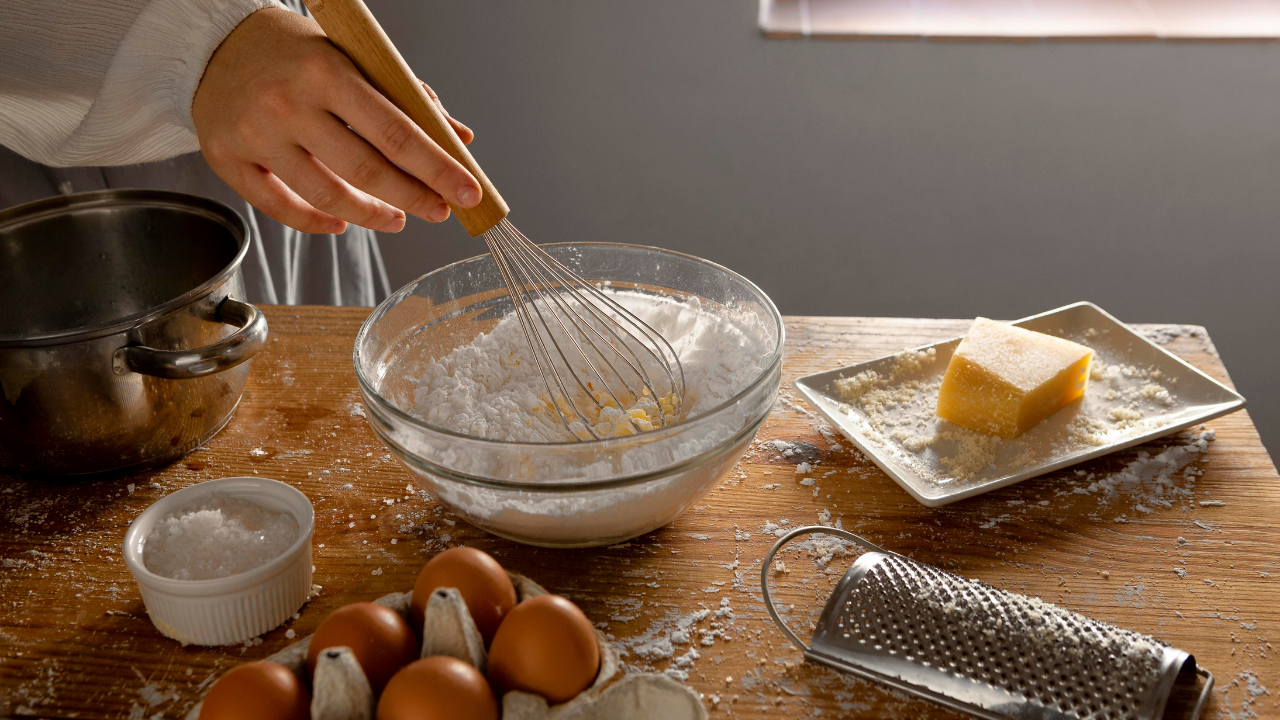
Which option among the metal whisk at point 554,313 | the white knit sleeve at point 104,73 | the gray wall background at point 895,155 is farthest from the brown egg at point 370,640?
the gray wall background at point 895,155

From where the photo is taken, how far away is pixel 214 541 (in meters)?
0.72

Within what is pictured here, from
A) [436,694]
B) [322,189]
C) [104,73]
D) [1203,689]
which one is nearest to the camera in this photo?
[436,694]

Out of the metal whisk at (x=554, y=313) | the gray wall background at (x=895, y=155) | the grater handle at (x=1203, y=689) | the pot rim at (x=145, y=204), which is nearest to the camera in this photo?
the grater handle at (x=1203, y=689)

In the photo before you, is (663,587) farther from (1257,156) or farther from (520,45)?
(1257,156)

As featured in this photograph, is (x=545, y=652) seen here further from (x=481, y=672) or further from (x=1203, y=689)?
(x=1203, y=689)

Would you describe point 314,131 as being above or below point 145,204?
above

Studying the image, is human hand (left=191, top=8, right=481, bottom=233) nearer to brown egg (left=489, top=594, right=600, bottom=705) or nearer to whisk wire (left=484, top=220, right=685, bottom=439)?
whisk wire (left=484, top=220, right=685, bottom=439)

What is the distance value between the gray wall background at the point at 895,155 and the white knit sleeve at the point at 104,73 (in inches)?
48.3

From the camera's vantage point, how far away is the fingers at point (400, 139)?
0.74 meters

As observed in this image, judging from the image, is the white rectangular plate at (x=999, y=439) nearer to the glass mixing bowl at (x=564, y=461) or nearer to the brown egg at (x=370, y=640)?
the glass mixing bowl at (x=564, y=461)

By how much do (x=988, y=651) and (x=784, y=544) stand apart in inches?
8.4

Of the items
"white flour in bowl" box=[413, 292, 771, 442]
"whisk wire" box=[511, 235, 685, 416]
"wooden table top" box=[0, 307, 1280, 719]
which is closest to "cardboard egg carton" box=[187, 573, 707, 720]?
"wooden table top" box=[0, 307, 1280, 719]

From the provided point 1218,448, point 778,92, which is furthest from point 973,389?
point 778,92

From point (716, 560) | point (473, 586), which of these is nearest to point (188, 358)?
point (473, 586)
